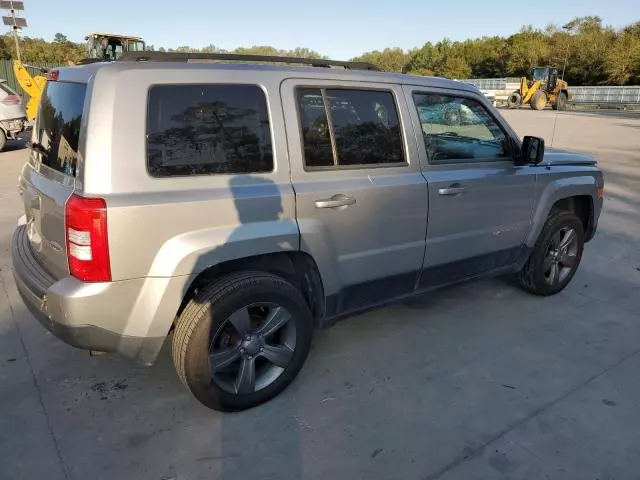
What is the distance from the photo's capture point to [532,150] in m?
3.76

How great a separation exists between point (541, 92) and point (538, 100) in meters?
0.54

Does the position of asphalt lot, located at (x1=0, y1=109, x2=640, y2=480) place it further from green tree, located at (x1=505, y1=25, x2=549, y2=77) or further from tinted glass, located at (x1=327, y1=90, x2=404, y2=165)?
green tree, located at (x1=505, y1=25, x2=549, y2=77)

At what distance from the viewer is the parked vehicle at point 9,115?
12.1 m

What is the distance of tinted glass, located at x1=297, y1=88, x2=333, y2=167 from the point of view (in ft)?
9.37

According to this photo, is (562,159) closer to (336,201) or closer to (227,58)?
(336,201)

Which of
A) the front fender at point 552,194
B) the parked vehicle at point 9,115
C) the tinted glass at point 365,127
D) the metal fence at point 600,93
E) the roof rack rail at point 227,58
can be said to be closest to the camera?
the roof rack rail at point 227,58

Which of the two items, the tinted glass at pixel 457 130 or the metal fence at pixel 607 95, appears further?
the metal fence at pixel 607 95

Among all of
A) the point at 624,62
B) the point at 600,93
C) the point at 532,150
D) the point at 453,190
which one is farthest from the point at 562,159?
the point at 624,62

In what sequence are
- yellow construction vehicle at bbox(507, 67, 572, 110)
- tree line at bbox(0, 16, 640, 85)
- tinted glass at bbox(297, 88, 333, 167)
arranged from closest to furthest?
tinted glass at bbox(297, 88, 333, 167)
yellow construction vehicle at bbox(507, 67, 572, 110)
tree line at bbox(0, 16, 640, 85)

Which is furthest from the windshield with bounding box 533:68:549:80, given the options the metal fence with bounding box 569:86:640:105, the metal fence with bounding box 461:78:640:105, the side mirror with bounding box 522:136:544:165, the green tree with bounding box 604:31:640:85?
the side mirror with bounding box 522:136:544:165

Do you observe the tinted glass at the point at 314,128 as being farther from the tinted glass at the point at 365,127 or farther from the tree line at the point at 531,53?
the tree line at the point at 531,53

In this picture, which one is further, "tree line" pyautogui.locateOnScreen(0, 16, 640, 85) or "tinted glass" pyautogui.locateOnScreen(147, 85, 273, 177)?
"tree line" pyautogui.locateOnScreen(0, 16, 640, 85)

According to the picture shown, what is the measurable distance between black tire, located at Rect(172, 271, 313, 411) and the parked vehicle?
12.2 m

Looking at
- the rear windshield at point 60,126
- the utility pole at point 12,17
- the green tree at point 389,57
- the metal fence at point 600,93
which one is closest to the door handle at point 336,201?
the rear windshield at point 60,126
